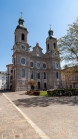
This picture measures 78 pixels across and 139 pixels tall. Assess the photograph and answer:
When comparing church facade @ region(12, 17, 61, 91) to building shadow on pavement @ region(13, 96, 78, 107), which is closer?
building shadow on pavement @ region(13, 96, 78, 107)

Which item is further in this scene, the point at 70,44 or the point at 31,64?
the point at 31,64

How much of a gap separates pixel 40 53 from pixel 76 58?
3034 centimetres

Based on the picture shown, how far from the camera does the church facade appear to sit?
3866cm

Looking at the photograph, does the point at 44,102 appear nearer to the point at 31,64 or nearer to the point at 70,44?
the point at 70,44

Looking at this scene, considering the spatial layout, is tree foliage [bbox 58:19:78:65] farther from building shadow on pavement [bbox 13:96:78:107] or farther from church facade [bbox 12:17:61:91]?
church facade [bbox 12:17:61:91]

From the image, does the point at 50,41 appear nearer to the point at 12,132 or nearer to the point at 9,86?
the point at 9,86

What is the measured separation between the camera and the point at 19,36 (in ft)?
136

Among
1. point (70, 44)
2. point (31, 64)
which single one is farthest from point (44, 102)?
point (31, 64)

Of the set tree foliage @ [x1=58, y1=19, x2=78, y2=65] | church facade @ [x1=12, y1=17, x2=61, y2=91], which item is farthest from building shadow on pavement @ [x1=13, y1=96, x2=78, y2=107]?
church facade @ [x1=12, y1=17, x2=61, y2=91]

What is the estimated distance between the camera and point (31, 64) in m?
44.2

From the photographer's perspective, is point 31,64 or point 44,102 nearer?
point 44,102

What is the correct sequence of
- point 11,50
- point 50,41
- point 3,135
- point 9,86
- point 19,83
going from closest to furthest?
1. point 3,135
2. point 19,83
3. point 11,50
4. point 50,41
5. point 9,86

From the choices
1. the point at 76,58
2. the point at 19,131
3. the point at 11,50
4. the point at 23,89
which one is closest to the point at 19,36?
the point at 11,50

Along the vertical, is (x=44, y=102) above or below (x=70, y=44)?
below
